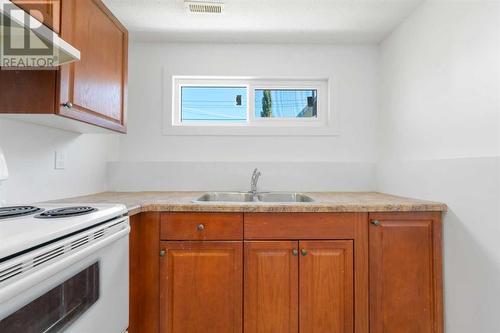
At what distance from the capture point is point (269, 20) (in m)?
1.80

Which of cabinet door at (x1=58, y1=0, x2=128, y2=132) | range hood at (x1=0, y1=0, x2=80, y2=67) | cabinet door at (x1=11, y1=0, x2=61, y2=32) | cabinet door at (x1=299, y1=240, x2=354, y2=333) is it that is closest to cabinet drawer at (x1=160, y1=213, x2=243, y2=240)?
cabinet door at (x1=299, y1=240, x2=354, y2=333)

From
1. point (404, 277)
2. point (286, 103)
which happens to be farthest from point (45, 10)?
point (404, 277)

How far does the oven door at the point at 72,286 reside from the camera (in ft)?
2.07

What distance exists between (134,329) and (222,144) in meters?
1.32

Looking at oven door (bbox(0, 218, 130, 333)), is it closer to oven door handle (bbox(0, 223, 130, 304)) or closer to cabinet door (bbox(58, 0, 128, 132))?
oven door handle (bbox(0, 223, 130, 304))

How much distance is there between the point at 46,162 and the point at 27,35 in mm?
768

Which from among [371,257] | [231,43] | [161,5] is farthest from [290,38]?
[371,257]

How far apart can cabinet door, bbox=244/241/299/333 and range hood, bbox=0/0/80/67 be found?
1.16 metres

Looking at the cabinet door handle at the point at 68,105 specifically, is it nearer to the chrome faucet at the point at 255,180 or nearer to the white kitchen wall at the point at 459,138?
the chrome faucet at the point at 255,180

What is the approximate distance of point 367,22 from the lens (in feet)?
6.00

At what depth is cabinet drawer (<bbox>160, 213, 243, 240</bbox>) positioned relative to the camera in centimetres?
142

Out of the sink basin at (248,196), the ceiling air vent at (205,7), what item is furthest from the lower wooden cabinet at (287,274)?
the ceiling air vent at (205,7)

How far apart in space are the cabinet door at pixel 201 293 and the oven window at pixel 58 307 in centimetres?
47

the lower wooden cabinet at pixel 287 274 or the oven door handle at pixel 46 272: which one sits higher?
the oven door handle at pixel 46 272
